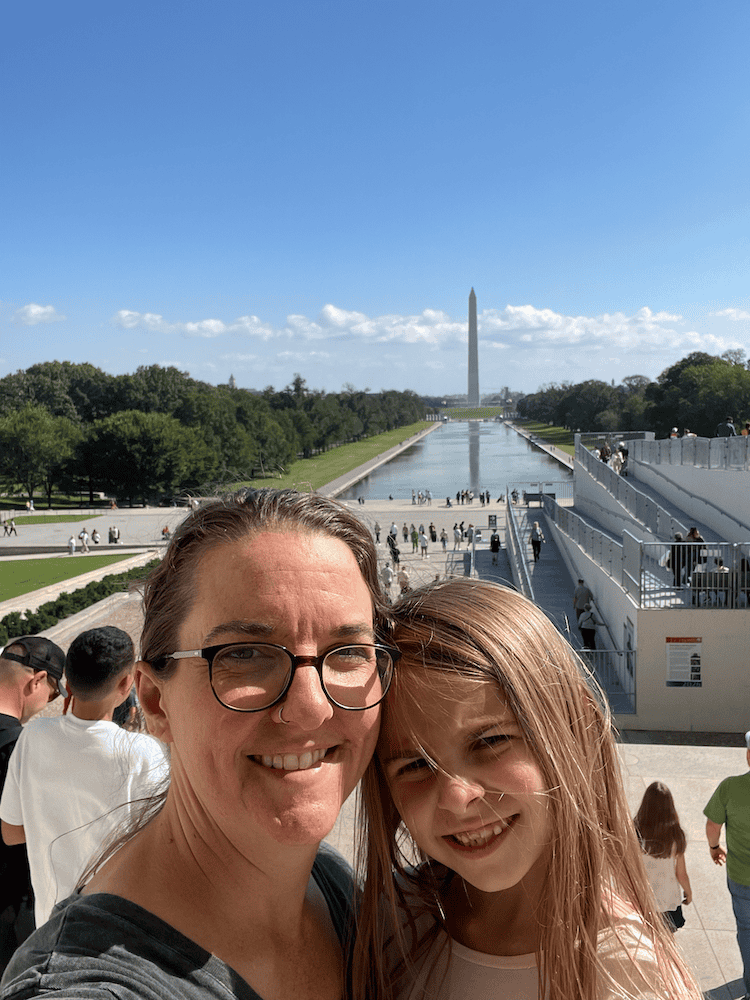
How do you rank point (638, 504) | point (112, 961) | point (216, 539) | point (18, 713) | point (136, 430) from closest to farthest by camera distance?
point (112, 961) < point (216, 539) < point (18, 713) < point (638, 504) < point (136, 430)

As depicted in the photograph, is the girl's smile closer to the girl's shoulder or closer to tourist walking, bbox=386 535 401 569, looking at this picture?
the girl's shoulder

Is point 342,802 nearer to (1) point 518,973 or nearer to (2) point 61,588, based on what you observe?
(1) point 518,973

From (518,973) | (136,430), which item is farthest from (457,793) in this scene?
(136,430)

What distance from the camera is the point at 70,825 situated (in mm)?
2809

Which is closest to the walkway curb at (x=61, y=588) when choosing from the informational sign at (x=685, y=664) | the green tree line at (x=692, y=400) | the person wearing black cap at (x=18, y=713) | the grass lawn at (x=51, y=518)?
the informational sign at (x=685, y=664)

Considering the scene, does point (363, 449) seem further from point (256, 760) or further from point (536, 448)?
point (256, 760)

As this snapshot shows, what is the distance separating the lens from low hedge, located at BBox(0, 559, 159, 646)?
20188mm

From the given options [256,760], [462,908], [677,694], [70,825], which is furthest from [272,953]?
[677,694]

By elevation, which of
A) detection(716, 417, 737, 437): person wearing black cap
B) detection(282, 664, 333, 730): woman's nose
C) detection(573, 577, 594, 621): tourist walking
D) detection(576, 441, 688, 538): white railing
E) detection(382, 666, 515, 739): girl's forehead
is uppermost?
detection(716, 417, 737, 437): person wearing black cap

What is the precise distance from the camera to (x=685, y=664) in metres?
12.7

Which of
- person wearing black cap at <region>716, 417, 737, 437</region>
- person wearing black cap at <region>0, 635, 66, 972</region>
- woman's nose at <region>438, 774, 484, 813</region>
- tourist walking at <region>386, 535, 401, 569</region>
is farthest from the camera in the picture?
tourist walking at <region>386, 535, 401, 569</region>

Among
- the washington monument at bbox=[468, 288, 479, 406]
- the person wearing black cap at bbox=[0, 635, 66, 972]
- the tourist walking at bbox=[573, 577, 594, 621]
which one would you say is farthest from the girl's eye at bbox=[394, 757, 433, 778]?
the washington monument at bbox=[468, 288, 479, 406]

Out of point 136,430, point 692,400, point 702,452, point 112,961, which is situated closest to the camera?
point 112,961

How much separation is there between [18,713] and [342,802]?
10.1ft
